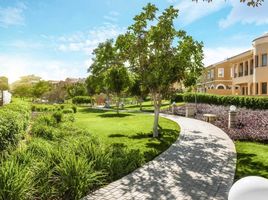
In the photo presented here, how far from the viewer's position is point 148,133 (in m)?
16.8

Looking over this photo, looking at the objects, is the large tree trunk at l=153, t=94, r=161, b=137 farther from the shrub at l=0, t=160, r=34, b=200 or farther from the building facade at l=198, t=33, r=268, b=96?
the building facade at l=198, t=33, r=268, b=96

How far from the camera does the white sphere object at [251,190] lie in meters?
3.63

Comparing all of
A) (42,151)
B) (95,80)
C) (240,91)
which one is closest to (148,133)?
(42,151)

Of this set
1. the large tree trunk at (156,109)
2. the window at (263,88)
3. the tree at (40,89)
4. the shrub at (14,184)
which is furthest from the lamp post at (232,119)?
the tree at (40,89)

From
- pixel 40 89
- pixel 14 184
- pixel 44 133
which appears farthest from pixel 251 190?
pixel 40 89

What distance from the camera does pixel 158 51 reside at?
49.9ft

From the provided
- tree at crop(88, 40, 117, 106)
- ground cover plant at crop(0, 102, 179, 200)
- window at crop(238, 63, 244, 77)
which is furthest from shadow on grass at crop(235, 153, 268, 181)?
tree at crop(88, 40, 117, 106)

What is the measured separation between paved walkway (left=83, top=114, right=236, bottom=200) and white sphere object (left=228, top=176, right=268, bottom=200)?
348 cm

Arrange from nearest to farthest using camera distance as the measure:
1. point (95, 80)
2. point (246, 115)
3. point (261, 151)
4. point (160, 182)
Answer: point (160, 182) → point (261, 151) → point (246, 115) → point (95, 80)

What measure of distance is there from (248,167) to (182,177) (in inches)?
111

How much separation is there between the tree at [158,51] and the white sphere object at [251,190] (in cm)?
1096

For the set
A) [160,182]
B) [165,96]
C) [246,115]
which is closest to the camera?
[160,182]

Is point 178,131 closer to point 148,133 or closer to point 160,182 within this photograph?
point 148,133

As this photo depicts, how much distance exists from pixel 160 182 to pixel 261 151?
6.56 meters
